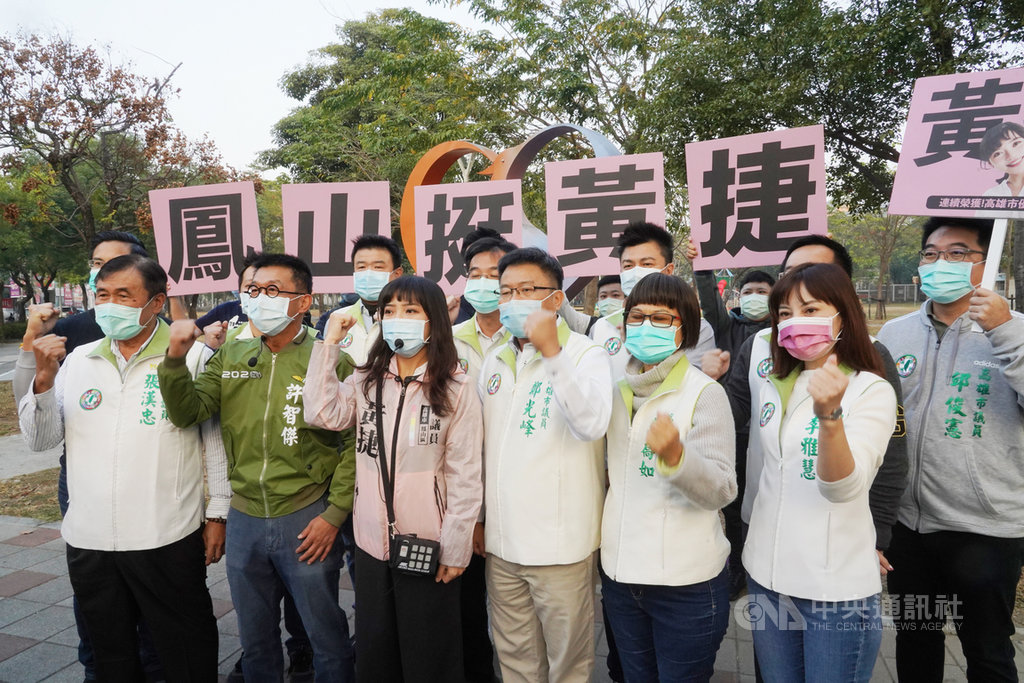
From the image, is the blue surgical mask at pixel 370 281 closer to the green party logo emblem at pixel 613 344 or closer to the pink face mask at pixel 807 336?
the green party logo emblem at pixel 613 344

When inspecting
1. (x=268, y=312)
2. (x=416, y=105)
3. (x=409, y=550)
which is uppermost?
(x=416, y=105)

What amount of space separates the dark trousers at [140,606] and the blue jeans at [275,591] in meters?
0.21

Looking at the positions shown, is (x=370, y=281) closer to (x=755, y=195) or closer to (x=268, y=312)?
(x=268, y=312)

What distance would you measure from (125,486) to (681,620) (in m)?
2.39

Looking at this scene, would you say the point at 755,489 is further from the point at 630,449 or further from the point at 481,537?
the point at 481,537

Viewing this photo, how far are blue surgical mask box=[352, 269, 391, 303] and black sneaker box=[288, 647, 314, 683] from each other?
80.8 inches

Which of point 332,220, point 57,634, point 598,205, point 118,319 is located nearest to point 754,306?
point 598,205

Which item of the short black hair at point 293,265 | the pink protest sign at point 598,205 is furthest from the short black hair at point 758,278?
the short black hair at point 293,265

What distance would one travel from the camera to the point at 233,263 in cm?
452

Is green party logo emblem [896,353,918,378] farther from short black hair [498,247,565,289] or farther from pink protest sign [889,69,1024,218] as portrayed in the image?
short black hair [498,247,565,289]

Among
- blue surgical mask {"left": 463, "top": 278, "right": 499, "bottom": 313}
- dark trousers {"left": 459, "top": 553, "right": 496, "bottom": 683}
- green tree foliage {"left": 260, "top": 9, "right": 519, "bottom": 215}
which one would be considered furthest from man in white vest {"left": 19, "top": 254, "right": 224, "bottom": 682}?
green tree foliage {"left": 260, "top": 9, "right": 519, "bottom": 215}

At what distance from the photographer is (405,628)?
8.34 feet

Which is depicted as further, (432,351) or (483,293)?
(483,293)

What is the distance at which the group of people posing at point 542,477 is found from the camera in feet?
7.27
